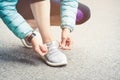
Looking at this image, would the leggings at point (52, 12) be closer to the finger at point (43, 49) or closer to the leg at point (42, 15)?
the leg at point (42, 15)

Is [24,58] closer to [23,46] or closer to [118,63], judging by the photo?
[23,46]

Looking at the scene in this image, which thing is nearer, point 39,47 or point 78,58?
point 39,47

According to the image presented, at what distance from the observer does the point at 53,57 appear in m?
0.99

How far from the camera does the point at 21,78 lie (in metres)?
0.86

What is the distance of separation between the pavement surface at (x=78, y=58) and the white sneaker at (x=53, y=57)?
0.06ft

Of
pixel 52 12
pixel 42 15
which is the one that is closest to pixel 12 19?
pixel 42 15

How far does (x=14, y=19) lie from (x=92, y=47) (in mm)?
418

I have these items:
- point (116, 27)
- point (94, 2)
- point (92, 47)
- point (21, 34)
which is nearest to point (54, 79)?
point (21, 34)

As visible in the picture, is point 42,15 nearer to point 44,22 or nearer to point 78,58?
point 44,22

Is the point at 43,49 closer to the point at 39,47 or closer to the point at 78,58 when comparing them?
the point at 39,47

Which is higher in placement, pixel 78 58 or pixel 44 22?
pixel 44 22

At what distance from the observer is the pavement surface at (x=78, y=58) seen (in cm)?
90

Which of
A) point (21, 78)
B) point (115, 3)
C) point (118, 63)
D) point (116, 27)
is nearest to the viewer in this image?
point (21, 78)

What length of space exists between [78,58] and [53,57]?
123 mm
